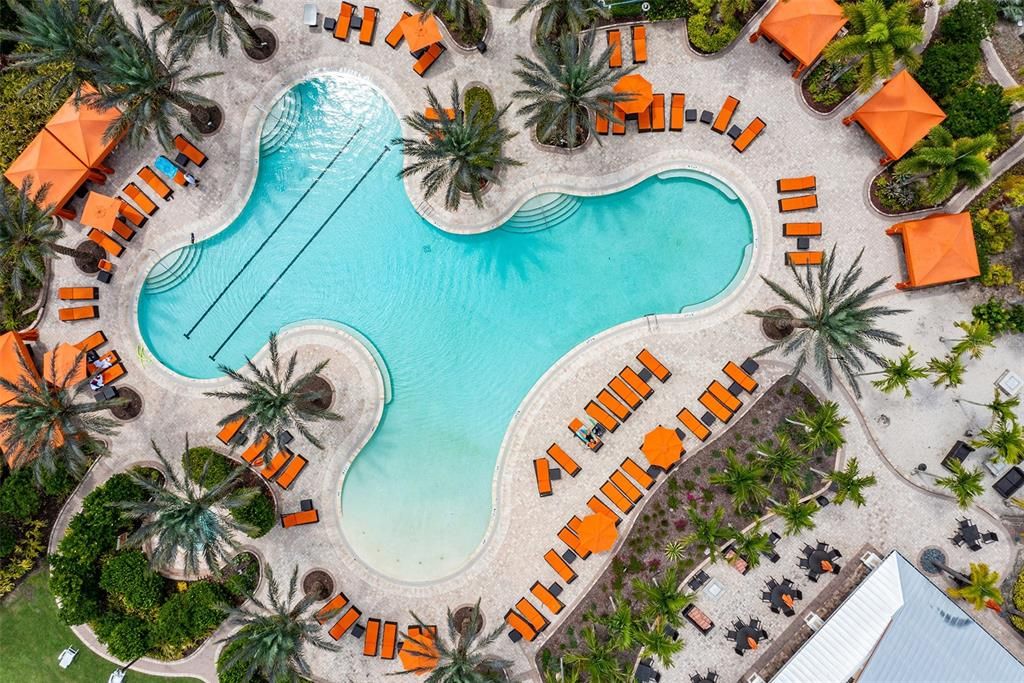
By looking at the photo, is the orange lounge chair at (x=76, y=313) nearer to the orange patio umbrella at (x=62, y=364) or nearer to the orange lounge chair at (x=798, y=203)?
the orange patio umbrella at (x=62, y=364)

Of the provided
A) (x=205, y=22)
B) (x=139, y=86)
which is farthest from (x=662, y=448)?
(x=205, y=22)

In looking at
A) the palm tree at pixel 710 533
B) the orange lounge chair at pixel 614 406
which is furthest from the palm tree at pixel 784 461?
the orange lounge chair at pixel 614 406

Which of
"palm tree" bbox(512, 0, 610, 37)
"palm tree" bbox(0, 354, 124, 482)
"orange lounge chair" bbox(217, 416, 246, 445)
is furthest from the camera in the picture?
"orange lounge chair" bbox(217, 416, 246, 445)

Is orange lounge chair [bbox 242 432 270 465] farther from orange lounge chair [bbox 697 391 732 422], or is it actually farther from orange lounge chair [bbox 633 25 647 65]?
orange lounge chair [bbox 633 25 647 65]

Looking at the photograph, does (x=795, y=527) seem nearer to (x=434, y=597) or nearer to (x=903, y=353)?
(x=903, y=353)

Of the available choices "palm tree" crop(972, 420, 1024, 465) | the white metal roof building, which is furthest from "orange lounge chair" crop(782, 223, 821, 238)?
the white metal roof building

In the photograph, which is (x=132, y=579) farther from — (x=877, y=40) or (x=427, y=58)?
(x=877, y=40)
